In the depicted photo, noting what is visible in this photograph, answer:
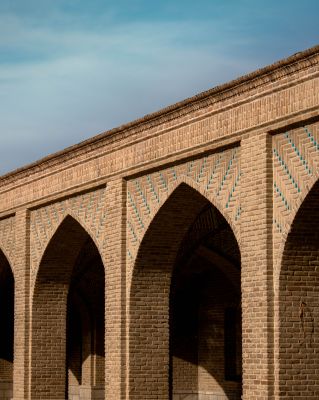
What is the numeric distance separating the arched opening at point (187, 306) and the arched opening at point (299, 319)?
207cm

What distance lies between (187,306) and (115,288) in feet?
16.8

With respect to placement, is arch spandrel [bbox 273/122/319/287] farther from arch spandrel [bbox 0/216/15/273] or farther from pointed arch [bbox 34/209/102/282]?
arch spandrel [bbox 0/216/15/273]

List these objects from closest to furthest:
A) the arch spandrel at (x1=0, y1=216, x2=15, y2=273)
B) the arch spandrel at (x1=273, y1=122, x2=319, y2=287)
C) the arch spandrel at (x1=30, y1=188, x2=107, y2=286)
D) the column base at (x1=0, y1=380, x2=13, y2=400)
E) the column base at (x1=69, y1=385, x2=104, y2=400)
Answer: the arch spandrel at (x1=273, y1=122, x2=319, y2=287) → the arch spandrel at (x1=30, y1=188, x2=107, y2=286) → the arch spandrel at (x1=0, y1=216, x2=15, y2=273) → the column base at (x1=0, y1=380, x2=13, y2=400) → the column base at (x1=69, y1=385, x2=104, y2=400)

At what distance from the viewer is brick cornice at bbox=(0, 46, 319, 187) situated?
32.5 ft

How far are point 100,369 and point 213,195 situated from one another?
10.8 metres

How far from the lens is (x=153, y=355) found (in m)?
12.8

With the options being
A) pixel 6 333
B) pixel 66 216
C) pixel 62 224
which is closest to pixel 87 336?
pixel 6 333

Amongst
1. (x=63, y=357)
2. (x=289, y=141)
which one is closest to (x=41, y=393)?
(x=63, y=357)

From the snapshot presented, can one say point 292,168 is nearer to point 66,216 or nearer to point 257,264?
point 257,264

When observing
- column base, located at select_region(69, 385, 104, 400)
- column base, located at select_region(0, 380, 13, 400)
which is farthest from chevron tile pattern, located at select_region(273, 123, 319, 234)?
column base, located at select_region(69, 385, 104, 400)

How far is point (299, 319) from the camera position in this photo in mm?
10086

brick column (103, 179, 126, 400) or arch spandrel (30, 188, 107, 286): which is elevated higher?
arch spandrel (30, 188, 107, 286)

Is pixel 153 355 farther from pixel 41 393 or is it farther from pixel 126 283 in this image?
pixel 41 393

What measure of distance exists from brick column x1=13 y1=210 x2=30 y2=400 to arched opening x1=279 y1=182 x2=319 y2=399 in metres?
6.21
